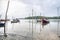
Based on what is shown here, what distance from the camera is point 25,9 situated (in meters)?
2.07

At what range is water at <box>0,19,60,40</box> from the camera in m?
2.04

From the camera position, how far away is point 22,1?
211cm

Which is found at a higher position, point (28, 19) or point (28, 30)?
point (28, 19)

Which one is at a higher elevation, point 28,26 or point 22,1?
point 22,1

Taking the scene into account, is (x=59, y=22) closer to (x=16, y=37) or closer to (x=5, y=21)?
(x=16, y=37)

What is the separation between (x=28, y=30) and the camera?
85.2 inches

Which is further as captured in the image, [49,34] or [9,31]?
[9,31]

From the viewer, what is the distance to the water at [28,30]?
2037 millimetres

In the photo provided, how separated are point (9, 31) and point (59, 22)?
0.93 m

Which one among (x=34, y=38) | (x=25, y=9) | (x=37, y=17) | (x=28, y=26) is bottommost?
(x=34, y=38)

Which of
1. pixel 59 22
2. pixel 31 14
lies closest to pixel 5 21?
pixel 31 14

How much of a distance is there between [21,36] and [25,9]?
1.59 ft

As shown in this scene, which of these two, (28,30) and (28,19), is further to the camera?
(28,30)

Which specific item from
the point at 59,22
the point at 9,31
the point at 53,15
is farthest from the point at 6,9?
the point at 59,22
